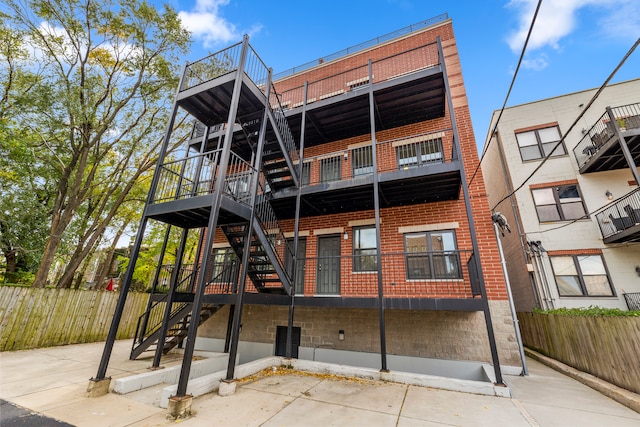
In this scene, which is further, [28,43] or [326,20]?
[326,20]

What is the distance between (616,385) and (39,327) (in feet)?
51.8

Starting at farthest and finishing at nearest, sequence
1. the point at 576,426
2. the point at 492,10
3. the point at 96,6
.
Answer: the point at 96,6
the point at 492,10
the point at 576,426

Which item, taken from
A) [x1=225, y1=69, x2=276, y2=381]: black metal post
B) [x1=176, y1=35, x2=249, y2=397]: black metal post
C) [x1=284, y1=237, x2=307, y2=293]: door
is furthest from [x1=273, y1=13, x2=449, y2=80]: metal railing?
[x1=284, y1=237, x2=307, y2=293]: door

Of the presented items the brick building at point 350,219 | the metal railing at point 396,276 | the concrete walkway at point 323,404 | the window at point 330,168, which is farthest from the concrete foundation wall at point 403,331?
the window at point 330,168

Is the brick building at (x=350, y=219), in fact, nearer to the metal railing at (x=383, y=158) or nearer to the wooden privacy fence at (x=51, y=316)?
the metal railing at (x=383, y=158)

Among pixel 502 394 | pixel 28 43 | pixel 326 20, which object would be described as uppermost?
pixel 326 20

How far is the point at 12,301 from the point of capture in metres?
8.07

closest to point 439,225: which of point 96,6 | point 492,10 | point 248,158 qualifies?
point 492,10

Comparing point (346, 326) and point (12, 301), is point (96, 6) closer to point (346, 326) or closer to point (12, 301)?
point (12, 301)

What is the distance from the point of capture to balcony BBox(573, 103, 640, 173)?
912 cm

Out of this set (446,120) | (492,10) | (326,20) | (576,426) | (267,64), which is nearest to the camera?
(576,426)

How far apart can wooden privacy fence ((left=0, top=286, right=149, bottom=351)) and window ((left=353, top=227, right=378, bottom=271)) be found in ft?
34.7

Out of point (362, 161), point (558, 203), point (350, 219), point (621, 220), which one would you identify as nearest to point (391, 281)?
point (350, 219)

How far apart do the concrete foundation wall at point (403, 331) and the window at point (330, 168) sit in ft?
15.8
